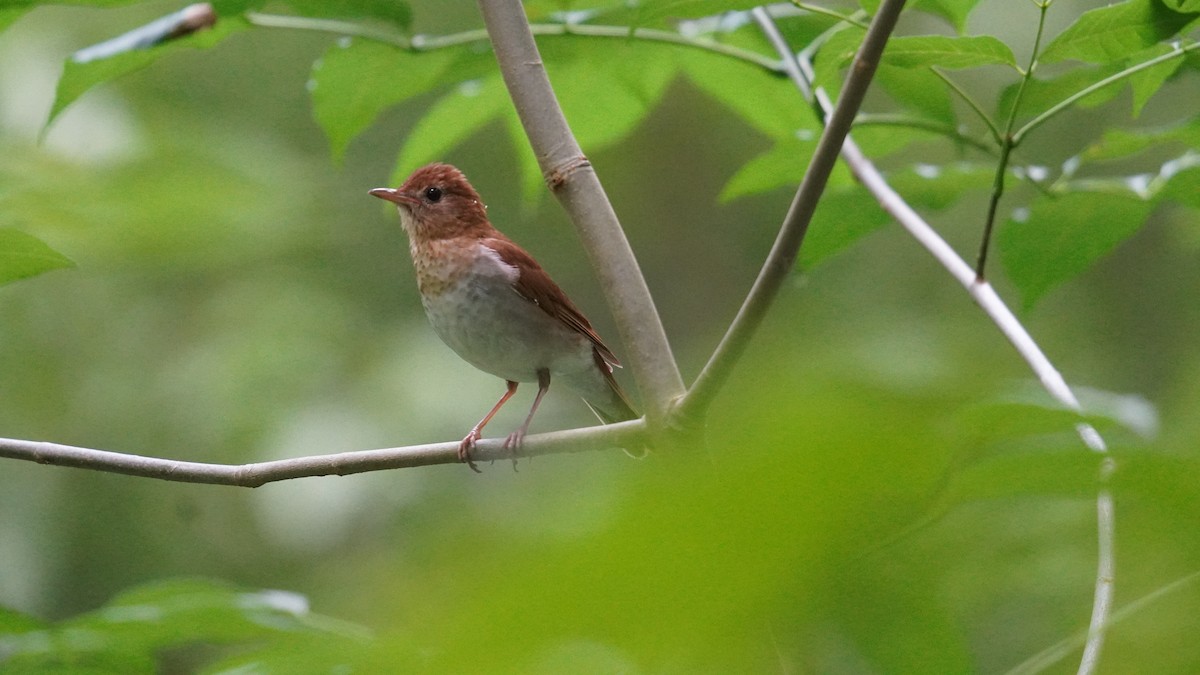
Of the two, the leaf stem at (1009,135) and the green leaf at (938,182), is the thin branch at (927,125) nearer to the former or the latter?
the green leaf at (938,182)

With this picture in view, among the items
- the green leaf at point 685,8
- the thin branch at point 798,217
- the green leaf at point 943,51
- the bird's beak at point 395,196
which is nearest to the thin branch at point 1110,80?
the green leaf at point 943,51

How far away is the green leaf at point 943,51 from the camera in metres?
1.64

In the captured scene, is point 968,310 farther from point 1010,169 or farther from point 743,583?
point 743,583

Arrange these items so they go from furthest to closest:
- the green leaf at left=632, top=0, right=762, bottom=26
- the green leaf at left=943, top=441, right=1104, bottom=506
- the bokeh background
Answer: the green leaf at left=632, top=0, right=762, bottom=26, the green leaf at left=943, top=441, right=1104, bottom=506, the bokeh background

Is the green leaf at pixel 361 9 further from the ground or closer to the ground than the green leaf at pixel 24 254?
further from the ground

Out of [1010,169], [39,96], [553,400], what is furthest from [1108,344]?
[39,96]

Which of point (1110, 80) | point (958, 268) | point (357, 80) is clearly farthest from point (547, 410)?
point (1110, 80)

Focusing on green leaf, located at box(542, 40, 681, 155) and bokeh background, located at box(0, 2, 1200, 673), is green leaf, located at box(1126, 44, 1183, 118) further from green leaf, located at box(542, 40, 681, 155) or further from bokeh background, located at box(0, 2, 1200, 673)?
green leaf, located at box(542, 40, 681, 155)

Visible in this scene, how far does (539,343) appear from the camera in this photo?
339 centimetres

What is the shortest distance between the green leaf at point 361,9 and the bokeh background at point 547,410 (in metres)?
0.36

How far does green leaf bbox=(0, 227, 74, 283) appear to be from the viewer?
1525 mm

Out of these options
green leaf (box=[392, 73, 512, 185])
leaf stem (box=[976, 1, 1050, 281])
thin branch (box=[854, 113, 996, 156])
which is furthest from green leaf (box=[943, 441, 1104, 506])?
green leaf (box=[392, 73, 512, 185])

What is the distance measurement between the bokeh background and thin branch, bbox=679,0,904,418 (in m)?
0.04

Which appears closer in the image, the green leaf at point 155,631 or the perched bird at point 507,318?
the green leaf at point 155,631
